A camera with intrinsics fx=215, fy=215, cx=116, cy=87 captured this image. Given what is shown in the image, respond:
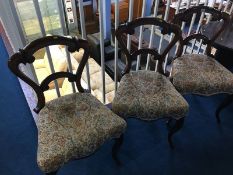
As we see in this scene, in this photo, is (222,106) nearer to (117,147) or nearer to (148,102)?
(148,102)

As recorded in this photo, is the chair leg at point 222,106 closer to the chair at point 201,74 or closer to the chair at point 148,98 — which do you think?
the chair at point 201,74

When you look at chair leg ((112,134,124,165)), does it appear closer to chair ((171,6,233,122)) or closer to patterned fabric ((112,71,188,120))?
patterned fabric ((112,71,188,120))

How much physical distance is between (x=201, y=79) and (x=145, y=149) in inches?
27.2

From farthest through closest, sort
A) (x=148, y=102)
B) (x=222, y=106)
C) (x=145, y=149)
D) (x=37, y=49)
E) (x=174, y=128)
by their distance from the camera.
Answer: (x=222, y=106), (x=145, y=149), (x=174, y=128), (x=148, y=102), (x=37, y=49)

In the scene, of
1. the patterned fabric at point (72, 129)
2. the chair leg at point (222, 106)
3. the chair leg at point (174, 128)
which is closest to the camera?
the patterned fabric at point (72, 129)

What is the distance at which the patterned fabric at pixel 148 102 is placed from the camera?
1392 mm

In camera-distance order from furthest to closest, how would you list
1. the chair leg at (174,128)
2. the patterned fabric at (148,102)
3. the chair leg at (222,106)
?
the chair leg at (222,106) → the chair leg at (174,128) → the patterned fabric at (148,102)

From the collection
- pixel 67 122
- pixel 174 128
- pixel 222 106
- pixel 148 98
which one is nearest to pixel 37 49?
pixel 67 122

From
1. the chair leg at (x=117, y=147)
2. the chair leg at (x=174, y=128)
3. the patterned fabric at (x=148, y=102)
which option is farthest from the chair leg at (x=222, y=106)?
the chair leg at (x=117, y=147)

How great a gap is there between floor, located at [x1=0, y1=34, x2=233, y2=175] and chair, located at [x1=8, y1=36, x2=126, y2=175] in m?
0.43

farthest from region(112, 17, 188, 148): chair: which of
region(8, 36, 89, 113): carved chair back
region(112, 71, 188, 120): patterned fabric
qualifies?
region(8, 36, 89, 113): carved chair back

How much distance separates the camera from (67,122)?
4.12 ft

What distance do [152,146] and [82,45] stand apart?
0.99 metres

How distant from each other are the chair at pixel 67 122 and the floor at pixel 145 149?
43 cm
